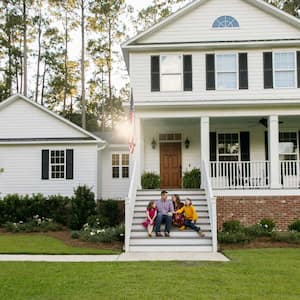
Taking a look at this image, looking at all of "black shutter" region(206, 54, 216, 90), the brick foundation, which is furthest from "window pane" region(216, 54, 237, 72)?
the brick foundation

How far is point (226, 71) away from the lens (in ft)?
54.5

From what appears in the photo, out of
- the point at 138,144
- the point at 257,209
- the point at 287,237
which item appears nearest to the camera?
the point at 287,237

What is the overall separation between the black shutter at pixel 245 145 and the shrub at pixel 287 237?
5202 millimetres

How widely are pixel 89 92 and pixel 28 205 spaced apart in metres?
20.6

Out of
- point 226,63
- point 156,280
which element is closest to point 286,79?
point 226,63

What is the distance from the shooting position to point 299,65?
53.8ft

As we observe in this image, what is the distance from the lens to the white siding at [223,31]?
1666 centimetres

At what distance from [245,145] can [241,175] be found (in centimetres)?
Result: 277

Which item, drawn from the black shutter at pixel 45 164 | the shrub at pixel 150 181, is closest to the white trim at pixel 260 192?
the shrub at pixel 150 181

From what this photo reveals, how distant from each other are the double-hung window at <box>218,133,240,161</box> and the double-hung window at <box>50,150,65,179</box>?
6766mm

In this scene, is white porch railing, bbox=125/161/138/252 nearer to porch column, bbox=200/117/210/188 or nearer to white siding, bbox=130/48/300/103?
porch column, bbox=200/117/210/188

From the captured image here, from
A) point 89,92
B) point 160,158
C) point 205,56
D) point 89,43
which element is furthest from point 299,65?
point 89,92

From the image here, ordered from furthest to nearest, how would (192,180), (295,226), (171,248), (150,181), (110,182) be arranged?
(110,182) → (192,180) → (150,181) → (295,226) → (171,248)

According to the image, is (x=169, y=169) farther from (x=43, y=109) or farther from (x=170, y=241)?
(x=43, y=109)
